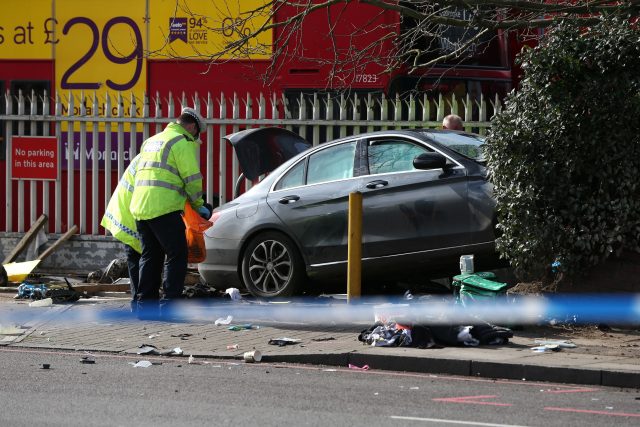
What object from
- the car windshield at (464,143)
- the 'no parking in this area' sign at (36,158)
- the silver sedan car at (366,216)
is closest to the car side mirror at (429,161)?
the silver sedan car at (366,216)

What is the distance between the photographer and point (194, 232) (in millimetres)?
12461

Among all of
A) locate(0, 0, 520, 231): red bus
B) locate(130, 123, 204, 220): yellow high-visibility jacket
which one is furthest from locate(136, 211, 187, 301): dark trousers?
locate(0, 0, 520, 231): red bus

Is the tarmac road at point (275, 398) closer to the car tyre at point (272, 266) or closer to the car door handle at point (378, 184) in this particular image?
the car tyre at point (272, 266)

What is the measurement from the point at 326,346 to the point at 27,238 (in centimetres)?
679

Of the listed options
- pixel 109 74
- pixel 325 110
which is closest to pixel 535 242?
pixel 325 110

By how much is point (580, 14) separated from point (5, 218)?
25.6 feet

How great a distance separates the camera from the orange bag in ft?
40.4

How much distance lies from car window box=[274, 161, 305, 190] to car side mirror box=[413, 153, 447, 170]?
168 centimetres

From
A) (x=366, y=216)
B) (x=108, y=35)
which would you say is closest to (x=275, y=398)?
(x=366, y=216)

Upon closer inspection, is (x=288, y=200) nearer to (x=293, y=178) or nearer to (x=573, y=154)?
(x=293, y=178)

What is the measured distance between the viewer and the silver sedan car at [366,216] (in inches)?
464

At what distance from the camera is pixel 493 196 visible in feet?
37.1

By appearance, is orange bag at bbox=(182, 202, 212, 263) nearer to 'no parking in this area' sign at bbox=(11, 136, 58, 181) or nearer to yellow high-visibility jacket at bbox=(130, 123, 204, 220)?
yellow high-visibility jacket at bbox=(130, 123, 204, 220)

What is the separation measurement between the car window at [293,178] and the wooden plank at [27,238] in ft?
13.2
